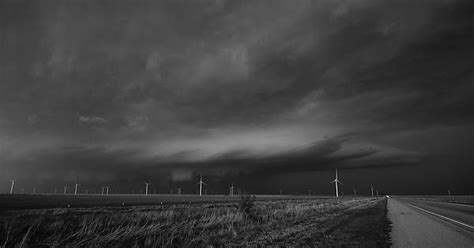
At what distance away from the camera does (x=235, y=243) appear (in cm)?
1279

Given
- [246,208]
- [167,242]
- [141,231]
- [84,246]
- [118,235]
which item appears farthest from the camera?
[246,208]

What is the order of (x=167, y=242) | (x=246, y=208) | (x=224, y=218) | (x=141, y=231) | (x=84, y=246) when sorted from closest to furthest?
(x=84, y=246)
(x=167, y=242)
(x=141, y=231)
(x=224, y=218)
(x=246, y=208)

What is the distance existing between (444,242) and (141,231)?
1386 cm

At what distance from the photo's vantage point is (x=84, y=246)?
11461mm

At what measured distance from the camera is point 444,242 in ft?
40.5

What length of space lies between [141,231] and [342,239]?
982 centimetres

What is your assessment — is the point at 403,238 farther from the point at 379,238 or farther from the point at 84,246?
the point at 84,246

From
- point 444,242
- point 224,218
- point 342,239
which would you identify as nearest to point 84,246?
point 342,239

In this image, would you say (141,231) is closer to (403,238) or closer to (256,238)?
(256,238)

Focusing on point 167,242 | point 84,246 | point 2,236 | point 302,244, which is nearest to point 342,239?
point 302,244

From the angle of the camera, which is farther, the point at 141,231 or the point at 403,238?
the point at 141,231

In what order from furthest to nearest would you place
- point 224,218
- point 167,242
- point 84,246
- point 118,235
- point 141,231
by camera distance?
1. point 224,218
2. point 141,231
3. point 118,235
4. point 167,242
5. point 84,246

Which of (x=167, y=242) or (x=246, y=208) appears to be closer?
(x=167, y=242)

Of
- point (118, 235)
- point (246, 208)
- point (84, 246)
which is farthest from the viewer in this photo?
point (246, 208)
